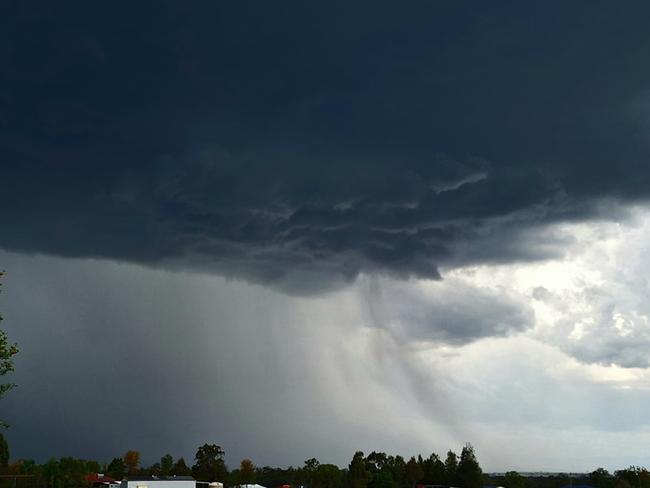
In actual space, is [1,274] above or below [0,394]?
above

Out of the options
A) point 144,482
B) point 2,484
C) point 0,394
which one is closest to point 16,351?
point 0,394

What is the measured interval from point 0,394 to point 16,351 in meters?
2.61

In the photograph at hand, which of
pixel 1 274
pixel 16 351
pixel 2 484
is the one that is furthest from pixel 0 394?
pixel 2 484

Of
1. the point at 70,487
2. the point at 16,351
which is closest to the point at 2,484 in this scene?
the point at 70,487

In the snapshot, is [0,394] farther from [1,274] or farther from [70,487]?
[70,487]

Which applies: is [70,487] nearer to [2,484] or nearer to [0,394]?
[2,484]

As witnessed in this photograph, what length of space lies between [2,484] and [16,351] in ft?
592

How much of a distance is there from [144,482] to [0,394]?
16861cm

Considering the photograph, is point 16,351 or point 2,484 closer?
point 16,351

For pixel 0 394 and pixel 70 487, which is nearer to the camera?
pixel 0 394

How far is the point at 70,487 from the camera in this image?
195750mm

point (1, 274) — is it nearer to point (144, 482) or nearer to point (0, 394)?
point (0, 394)

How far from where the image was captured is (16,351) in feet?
129

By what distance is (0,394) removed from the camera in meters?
37.5
